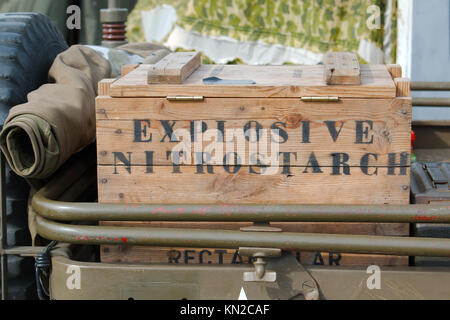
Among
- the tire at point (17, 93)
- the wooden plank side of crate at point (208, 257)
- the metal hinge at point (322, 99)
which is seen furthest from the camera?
the tire at point (17, 93)

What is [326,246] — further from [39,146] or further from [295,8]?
[295,8]

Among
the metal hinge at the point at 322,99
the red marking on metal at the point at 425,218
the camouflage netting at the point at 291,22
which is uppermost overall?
the camouflage netting at the point at 291,22

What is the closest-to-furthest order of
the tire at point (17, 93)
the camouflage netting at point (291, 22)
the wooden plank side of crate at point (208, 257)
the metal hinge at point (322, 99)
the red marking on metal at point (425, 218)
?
1. the red marking on metal at point (425, 218)
2. the metal hinge at point (322, 99)
3. the wooden plank side of crate at point (208, 257)
4. the tire at point (17, 93)
5. the camouflage netting at point (291, 22)

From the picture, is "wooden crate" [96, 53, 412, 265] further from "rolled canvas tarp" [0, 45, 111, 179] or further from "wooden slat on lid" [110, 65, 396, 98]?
"rolled canvas tarp" [0, 45, 111, 179]

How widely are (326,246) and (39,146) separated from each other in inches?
36.9

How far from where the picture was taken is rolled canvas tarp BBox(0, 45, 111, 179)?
2361 millimetres

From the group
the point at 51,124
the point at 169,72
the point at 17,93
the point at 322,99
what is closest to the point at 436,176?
the point at 322,99

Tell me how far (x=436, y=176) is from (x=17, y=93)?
1.51 m

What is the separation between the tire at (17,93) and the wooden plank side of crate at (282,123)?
453mm

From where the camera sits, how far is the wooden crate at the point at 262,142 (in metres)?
2.35

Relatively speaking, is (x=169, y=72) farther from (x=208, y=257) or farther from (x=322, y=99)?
(x=208, y=257)

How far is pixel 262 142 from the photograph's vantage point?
238 centimetres

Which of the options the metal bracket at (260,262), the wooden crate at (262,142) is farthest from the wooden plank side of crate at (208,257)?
the metal bracket at (260,262)

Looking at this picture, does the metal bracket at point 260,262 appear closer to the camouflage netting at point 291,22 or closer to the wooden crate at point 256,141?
the wooden crate at point 256,141
